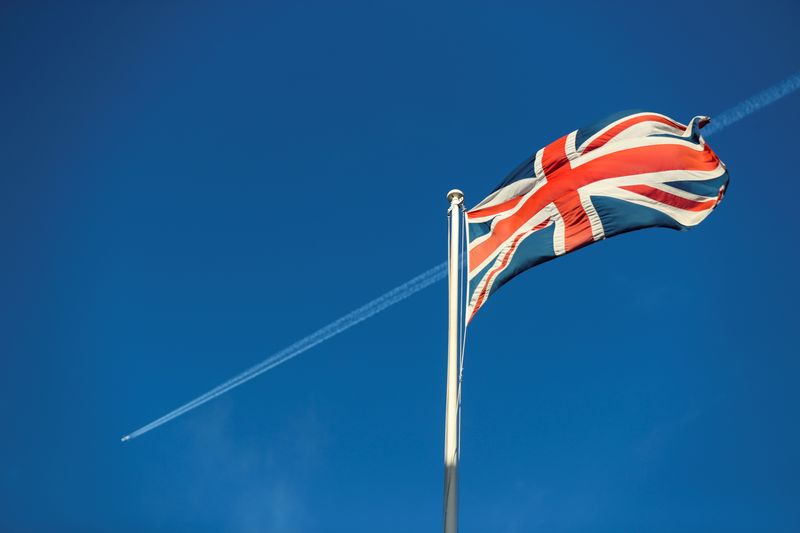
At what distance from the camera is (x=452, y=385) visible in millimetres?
10891

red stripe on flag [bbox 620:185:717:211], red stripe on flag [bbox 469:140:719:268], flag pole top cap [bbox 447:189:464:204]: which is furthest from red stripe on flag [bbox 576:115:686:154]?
flag pole top cap [bbox 447:189:464:204]

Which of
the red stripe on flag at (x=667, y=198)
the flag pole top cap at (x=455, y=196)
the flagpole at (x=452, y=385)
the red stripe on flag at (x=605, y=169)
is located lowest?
the flagpole at (x=452, y=385)

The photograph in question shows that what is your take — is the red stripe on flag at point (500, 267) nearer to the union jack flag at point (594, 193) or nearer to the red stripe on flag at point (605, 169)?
the union jack flag at point (594, 193)

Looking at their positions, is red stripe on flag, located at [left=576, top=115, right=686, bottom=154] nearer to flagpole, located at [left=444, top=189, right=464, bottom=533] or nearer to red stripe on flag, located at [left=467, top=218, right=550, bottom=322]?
red stripe on flag, located at [left=467, top=218, right=550, bottom=322]

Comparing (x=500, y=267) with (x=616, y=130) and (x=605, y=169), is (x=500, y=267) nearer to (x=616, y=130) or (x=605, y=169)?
(x=605, y=169)

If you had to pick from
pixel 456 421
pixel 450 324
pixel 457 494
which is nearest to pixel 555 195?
pixel 450 324

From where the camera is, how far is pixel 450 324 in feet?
37.6

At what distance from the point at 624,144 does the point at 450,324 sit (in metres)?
5.80

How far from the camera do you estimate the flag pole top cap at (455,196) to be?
12.9 metres

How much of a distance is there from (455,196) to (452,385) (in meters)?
3.87

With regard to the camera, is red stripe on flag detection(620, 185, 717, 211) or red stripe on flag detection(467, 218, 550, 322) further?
red stripe on flag detection(620, 185, 717, 211)

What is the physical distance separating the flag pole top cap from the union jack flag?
108 cm

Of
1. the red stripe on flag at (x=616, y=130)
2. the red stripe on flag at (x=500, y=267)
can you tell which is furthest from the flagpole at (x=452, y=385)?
the red stripe on flag at (x=616, y=130)

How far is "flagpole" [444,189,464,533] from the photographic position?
991 cm
